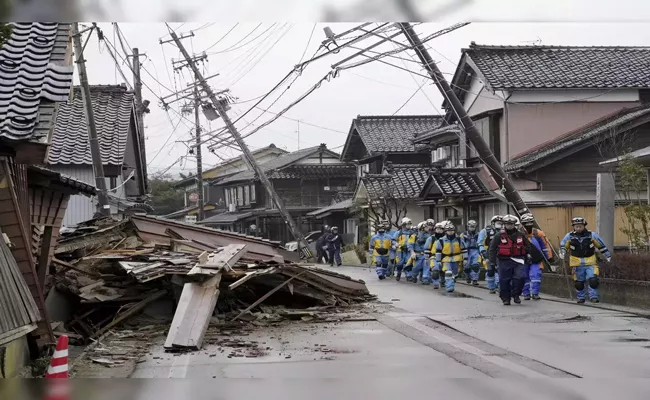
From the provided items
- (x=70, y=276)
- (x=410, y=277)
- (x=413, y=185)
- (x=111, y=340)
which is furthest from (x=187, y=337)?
(x=413, y=185)

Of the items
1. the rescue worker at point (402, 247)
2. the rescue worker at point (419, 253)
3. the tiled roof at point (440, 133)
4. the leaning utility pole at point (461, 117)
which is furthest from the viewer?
the tiled roof at point (440, 133)

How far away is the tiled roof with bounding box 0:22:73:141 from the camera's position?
9.41 meters

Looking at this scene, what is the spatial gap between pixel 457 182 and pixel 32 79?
68.8 ft

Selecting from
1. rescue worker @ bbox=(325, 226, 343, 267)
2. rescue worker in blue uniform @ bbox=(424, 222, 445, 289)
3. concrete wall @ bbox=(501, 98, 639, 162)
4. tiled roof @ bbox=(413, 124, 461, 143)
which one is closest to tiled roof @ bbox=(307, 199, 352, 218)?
rescue worker @ bbox=(325, 226, 343, 267)

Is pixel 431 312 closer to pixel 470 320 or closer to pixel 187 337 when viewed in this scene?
pixel 470 320

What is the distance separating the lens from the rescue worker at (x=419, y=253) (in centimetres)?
2308

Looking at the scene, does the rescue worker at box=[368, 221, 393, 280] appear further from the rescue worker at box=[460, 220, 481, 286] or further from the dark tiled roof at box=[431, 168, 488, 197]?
the dark tiled roof at box=[431, 168, 488, 197]

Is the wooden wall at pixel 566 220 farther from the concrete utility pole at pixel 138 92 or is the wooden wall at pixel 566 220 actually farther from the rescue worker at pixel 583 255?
the concrete utility pole at pixel 138 92

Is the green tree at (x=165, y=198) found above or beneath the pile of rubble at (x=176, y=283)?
above

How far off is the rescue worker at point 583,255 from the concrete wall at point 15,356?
35.8 feet

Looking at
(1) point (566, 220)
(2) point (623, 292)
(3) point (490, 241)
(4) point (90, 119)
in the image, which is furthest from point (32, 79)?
(1) point (566, 220)

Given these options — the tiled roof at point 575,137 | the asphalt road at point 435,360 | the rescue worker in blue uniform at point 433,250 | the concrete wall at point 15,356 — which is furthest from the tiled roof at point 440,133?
the concrete wall at point 15,356

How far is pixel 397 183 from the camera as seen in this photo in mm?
A: 38469

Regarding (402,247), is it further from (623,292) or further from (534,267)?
(623,292)
